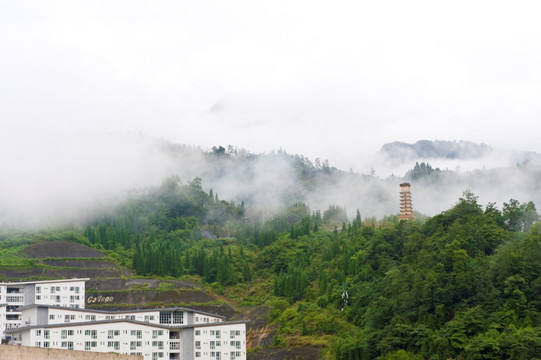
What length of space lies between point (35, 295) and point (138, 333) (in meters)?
17.5

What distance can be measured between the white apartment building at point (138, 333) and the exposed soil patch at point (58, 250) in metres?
28.0

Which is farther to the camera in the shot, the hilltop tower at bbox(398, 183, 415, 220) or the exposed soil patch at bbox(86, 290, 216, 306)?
the hilltop tower at bbox(398, 183, 415, 220)

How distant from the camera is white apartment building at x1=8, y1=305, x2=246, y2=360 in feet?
206

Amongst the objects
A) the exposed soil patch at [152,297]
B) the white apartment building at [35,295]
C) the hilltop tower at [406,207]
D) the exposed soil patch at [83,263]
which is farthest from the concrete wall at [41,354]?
the hilltop tower at [406,207]

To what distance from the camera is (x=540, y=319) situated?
6084 cm

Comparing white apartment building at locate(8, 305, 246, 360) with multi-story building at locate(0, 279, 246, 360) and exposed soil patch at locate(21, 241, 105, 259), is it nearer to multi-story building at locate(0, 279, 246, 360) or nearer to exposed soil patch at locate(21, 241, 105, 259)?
multi-story building at locate(0, 279, 246, 360)

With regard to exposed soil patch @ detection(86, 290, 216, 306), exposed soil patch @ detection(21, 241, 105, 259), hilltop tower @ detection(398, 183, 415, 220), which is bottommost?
exposed soil patch @ detection(86, 290, 216, 306)

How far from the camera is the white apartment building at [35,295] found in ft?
256

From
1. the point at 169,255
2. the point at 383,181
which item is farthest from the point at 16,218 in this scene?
the point at 383,181

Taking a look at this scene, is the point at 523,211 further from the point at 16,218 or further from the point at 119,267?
the point at 16,218

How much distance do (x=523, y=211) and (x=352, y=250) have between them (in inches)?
785

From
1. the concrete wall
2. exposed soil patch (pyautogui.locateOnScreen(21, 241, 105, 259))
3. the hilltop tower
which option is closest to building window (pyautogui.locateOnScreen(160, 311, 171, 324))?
exposed soil patch (pyautogui.locateOnScreen(21, 241, 105, 259))

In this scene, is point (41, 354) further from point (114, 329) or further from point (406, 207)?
point (406, 207)

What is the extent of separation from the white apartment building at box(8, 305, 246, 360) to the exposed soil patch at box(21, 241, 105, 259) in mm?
27991
